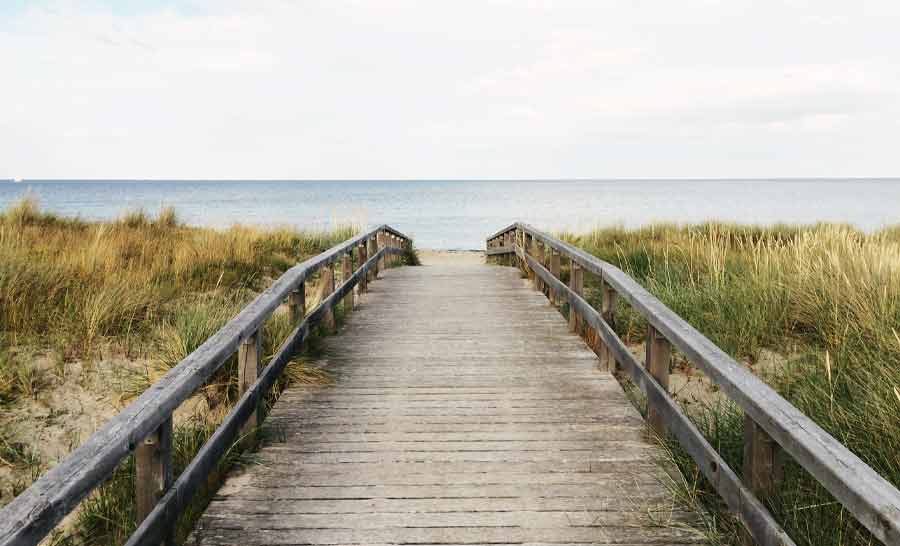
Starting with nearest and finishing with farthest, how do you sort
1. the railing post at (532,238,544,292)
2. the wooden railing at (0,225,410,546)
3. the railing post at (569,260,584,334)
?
the wooden railing at (0,225,410,546) → the railing post at (569,260,584,334) → the railing post at (532,238,544,292)

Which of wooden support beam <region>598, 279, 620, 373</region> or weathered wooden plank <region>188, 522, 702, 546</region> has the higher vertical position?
wooden support beam <region>598, 279, 620, 373</region>

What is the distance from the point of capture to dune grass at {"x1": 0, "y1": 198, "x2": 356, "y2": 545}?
368 cm

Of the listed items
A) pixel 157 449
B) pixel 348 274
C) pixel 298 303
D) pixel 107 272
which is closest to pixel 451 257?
pixel 348 274

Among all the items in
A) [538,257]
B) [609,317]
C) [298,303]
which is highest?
[538,257]

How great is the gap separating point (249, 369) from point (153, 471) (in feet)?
4.33

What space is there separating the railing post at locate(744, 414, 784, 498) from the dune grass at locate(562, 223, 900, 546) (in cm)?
5

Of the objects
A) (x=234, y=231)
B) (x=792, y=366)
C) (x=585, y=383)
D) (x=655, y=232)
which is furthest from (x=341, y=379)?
(x=655, y=232)

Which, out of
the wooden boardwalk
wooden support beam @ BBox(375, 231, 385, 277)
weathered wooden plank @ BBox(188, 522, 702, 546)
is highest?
wooden support beam @ BBox(375, 231, 385, 277)

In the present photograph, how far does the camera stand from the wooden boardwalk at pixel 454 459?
112 inches

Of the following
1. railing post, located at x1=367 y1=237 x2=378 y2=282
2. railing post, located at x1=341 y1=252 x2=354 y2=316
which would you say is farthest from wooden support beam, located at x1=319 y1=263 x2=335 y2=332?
railing post, located at x1=367 y1=237 x2=378 y2=282

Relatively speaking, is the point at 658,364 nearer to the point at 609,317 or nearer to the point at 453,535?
the point at 609,317

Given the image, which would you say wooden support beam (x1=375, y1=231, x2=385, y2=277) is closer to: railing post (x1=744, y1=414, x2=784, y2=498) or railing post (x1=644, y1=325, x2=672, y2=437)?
railing post (x1=644, y1=325, x2=672, y2=437)

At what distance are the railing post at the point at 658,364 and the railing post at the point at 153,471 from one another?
2474 millimetres

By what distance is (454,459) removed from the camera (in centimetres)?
355
